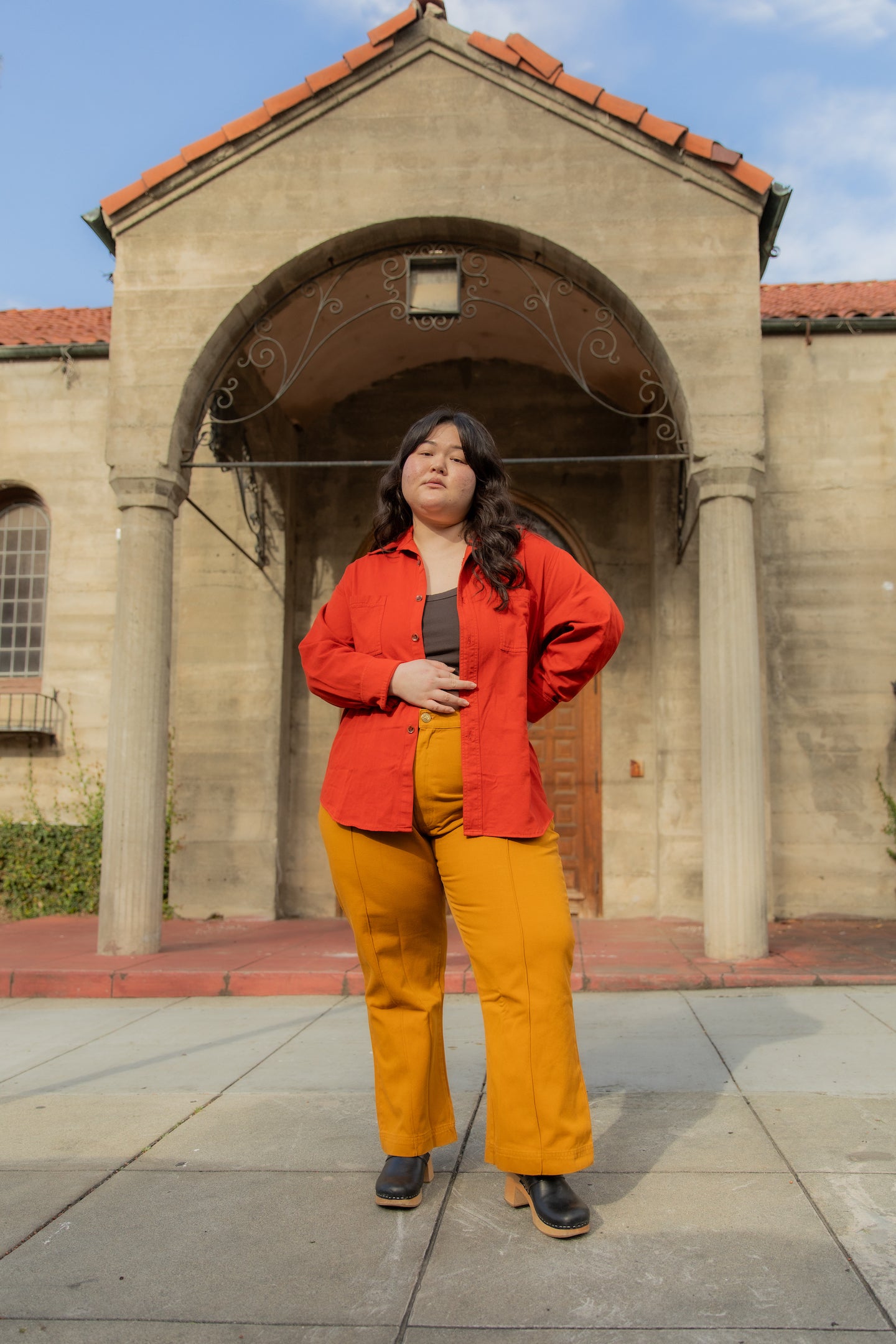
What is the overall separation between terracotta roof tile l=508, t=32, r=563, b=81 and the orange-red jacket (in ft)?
19.0

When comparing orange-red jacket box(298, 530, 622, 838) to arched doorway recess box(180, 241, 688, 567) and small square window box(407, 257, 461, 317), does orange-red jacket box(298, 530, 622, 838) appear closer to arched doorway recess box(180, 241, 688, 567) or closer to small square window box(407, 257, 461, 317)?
arched doorway recess box(180, 241, 688, 567)

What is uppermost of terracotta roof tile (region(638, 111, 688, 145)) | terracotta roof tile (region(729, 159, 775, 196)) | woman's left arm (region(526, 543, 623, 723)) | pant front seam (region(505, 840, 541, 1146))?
terracotta roof tile (region(638, 111, 688, 145))

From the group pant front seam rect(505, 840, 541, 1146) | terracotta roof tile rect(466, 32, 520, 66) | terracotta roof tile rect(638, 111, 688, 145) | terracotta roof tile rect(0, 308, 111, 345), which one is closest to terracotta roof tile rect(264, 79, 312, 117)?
terracotta roof tile rect(466, 32, 520, 66)

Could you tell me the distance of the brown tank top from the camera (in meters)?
2.90

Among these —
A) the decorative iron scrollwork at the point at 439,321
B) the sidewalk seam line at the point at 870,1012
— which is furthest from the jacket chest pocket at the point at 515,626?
the decorative iron scrollwork at the point at 439,321

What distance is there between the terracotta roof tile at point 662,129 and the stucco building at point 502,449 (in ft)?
0.13

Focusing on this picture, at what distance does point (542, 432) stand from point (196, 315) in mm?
3985

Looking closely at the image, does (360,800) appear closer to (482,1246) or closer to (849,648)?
(482,1246)

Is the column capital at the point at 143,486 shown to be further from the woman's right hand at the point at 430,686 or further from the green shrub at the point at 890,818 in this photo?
the green shrub at the point at 890,818

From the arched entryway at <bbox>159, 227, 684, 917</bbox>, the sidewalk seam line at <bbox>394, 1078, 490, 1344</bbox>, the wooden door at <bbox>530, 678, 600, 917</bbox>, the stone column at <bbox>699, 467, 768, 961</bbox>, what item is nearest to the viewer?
the sidewalk seam line at <bbox>394, 1078, 490, 1344</bbox>

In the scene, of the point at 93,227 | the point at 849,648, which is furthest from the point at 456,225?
the point at 849,648

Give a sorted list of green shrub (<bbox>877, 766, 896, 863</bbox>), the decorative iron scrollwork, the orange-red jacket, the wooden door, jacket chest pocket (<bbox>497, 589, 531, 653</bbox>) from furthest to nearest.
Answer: the wooden door
green shrub (<bbox>877, 766, 896, 863</bbox>)
the decorative iron scrollwork
jacket chest pocket (<bbox>497, 589, 531, 653</bbox>)
the orange-red jacket

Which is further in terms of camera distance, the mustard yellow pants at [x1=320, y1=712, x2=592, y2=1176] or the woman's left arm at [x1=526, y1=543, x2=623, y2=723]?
the woman's left arm at [x1=526, y1=543, x2=623, y2=723]

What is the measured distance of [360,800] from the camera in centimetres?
281
